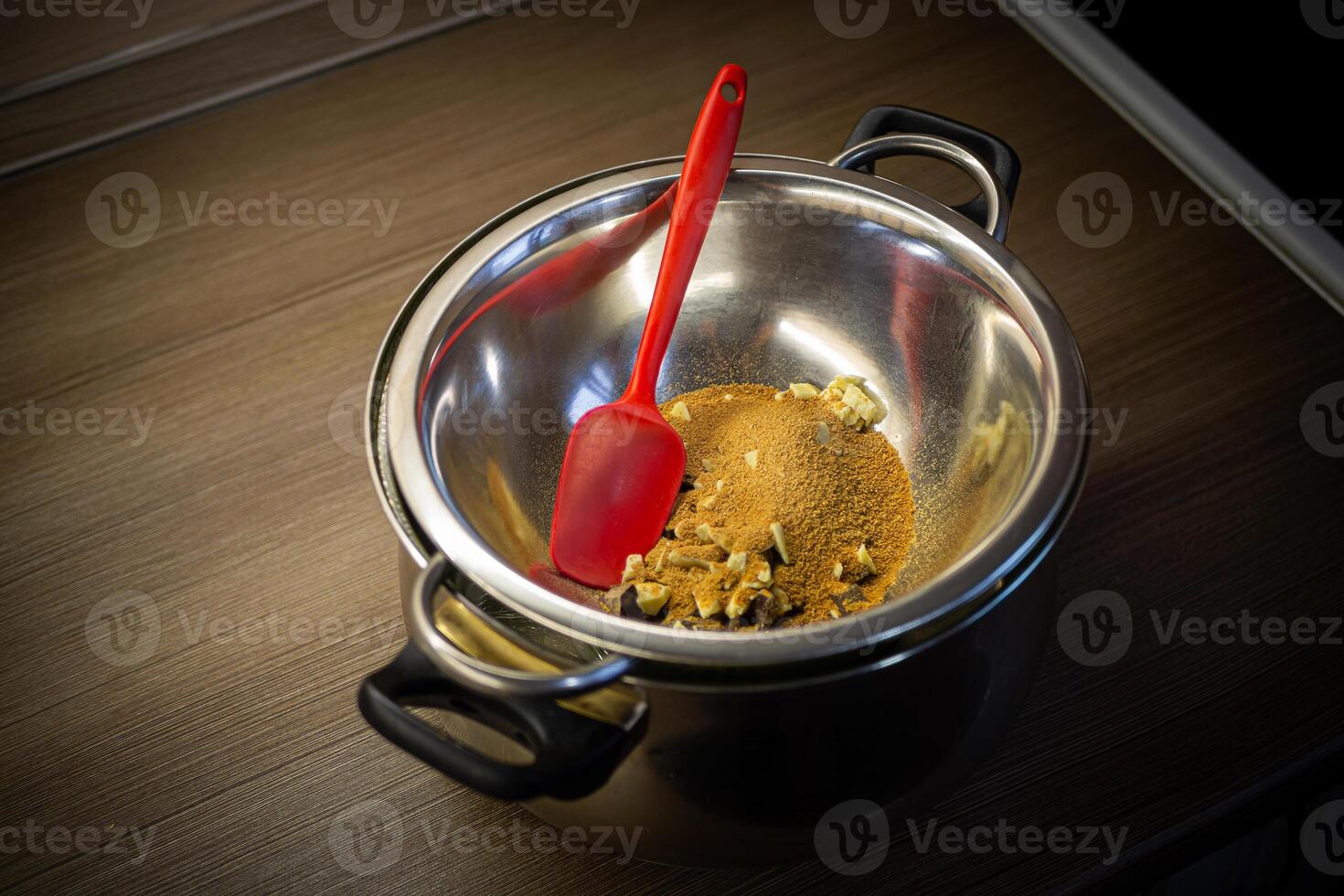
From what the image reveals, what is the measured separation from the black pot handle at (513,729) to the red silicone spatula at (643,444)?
0.20 m

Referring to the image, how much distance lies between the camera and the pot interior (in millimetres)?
659

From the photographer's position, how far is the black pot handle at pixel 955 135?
2.37 ft

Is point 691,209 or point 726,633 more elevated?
point 691,209

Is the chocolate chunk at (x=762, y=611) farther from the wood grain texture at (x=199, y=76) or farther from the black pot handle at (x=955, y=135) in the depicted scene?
the wood grain texture at (x=199, y=76)

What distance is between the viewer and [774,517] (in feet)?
2.24

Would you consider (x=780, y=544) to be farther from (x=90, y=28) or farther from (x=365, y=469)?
(x=90, y=28)

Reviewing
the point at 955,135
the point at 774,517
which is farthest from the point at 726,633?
the point at 955,135

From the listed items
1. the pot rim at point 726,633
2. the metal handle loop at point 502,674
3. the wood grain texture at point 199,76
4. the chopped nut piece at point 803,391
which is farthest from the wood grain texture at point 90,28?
the metal handle loop at point 502,674

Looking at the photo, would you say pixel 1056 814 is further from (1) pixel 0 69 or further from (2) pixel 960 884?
(1) pixel 0 69

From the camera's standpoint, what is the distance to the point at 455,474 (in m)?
0.63

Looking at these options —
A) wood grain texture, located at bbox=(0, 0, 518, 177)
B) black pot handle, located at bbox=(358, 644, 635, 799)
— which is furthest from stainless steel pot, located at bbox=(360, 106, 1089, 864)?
wood grain texture, located at bbox=(0, 0, 518, 177)

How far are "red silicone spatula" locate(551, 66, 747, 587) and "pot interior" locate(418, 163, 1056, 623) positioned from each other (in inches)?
1.0

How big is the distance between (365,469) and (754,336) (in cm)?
29

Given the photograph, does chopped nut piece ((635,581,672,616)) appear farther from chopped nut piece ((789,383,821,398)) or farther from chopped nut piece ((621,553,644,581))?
chopped nut piece ((789,383,821,398))
